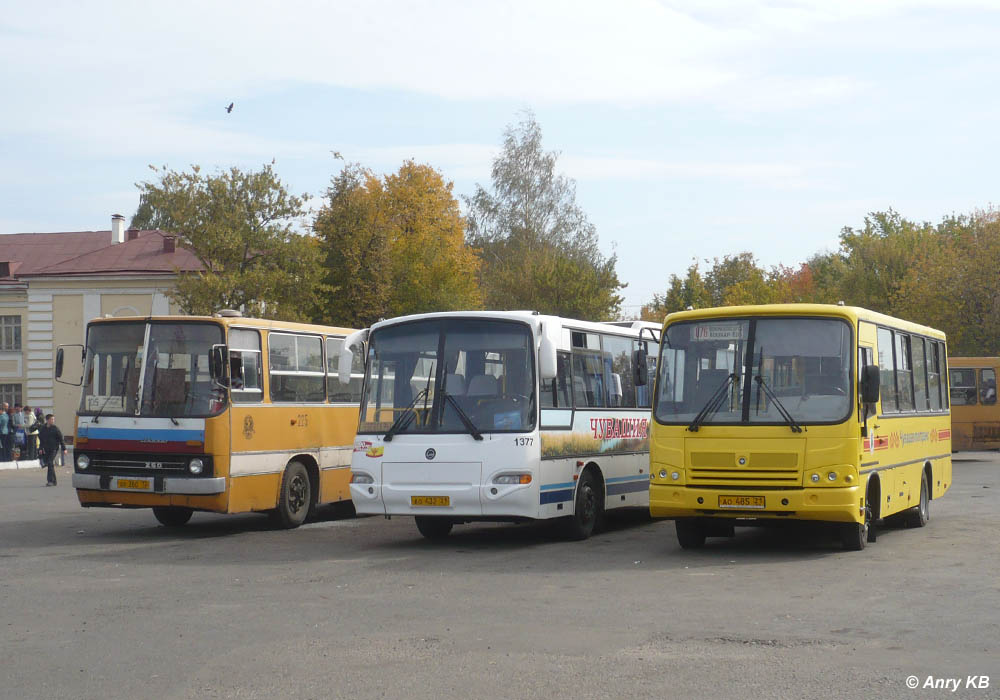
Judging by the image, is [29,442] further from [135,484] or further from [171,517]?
[135,484]

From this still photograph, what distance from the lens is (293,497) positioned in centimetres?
1834

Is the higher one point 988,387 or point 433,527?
point 988,387

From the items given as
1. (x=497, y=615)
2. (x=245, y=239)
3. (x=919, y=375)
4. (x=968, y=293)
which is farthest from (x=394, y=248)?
(x=497, y=615)

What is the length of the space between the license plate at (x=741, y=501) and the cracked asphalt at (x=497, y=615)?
2.04 feet

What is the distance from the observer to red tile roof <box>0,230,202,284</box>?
59.4m

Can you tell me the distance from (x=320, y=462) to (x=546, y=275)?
42.0m

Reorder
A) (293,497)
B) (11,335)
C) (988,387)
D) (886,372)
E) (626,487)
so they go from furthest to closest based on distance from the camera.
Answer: (11,335) < (988,387) < (293,497) < (626,487) < (886,372)

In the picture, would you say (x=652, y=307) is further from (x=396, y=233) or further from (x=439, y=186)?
(x=396, y=233)

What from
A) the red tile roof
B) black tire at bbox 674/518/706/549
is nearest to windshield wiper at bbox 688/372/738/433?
black tire at bbox 674/518/706/549

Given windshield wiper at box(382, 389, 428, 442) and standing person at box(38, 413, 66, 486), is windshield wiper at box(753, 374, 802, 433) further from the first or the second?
standing person at box(38, 413, 66, 486)

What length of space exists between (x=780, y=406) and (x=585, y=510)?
3.62 meters

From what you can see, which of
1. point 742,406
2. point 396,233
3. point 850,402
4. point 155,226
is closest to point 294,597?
point 742,406

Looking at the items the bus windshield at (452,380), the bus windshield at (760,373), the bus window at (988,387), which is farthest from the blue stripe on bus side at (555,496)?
the bus window at (988,387)

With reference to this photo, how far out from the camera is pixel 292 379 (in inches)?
726
